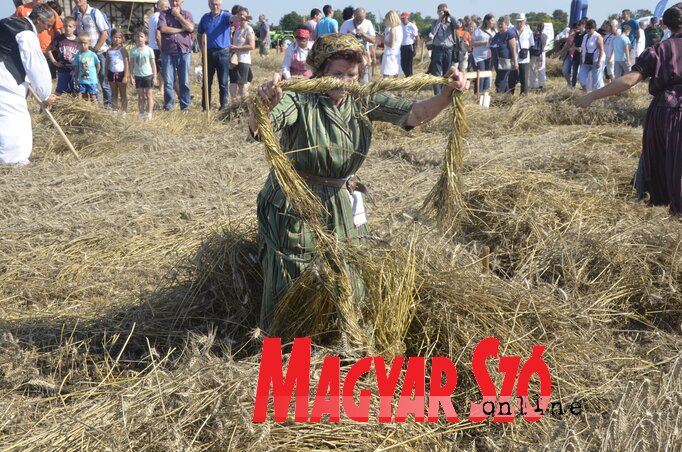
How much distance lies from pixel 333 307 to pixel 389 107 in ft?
2.76

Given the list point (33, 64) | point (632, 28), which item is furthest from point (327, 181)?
point (632, 28)

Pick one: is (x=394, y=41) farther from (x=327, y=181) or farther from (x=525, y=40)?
(x=327, y=181)

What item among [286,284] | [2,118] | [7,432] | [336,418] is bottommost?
[7,432]

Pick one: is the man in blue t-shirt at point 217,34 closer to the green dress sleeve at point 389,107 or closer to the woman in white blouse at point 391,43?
the woman in white blouse at point 391,43

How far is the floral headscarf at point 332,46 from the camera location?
2875 millimetres

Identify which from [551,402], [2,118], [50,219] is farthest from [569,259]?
[2,118]

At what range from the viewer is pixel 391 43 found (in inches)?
440

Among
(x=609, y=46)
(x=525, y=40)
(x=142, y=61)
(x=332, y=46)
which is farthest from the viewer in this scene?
(x=609, y=46)

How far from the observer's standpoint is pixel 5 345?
3.36m

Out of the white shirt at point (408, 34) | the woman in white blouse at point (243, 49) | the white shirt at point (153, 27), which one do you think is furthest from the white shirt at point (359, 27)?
the white shirt at point (153, 27)

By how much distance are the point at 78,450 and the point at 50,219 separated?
345cm

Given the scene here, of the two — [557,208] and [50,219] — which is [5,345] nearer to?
[50,219]

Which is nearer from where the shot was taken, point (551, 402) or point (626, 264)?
point (551, 402)

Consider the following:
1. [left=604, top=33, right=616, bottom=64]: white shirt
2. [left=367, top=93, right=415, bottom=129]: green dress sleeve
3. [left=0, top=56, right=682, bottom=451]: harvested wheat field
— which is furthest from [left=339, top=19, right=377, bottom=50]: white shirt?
[left=367, top=93, right=415, bottom=129]: green dress sleeve
